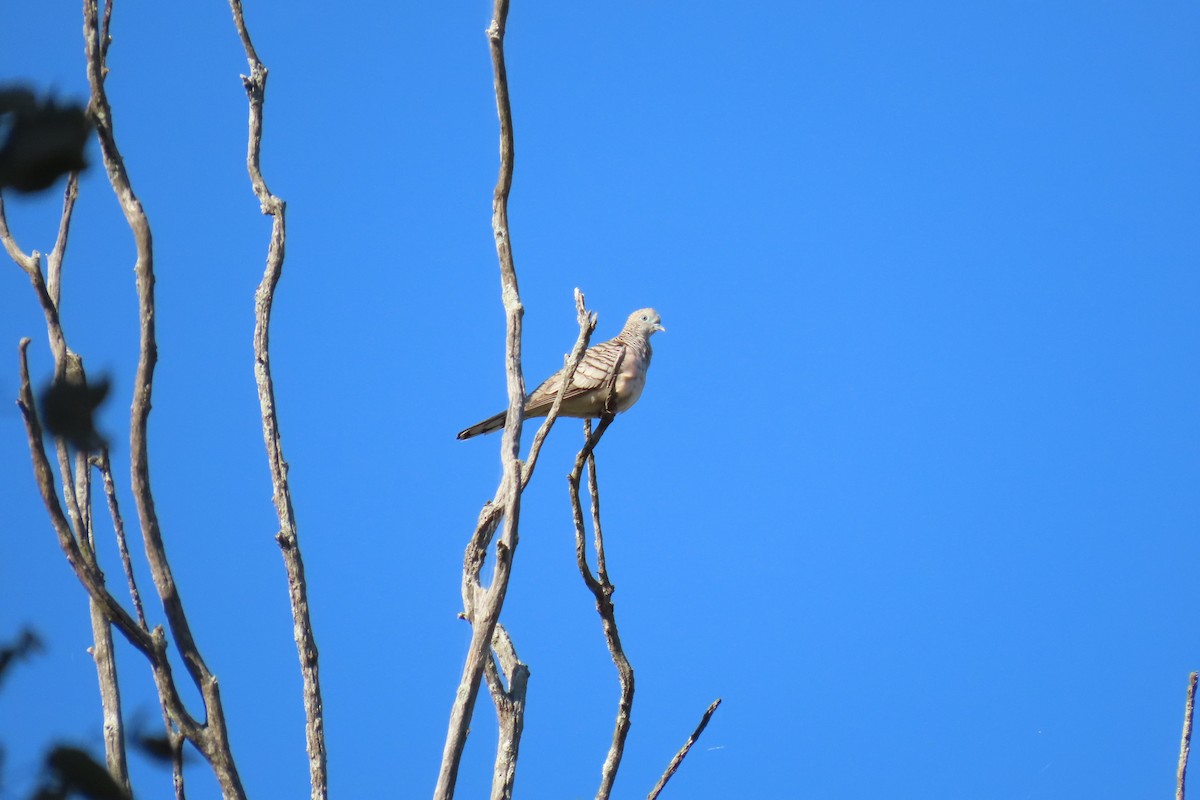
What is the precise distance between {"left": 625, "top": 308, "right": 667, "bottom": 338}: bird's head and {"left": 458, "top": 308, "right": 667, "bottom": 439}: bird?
975 millimetres

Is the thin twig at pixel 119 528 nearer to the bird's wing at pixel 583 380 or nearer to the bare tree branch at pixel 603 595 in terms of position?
the bare tree branch at pixel 603 595

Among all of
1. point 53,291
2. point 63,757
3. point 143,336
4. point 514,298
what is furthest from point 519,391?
point 63,757

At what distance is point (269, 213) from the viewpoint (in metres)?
3.62

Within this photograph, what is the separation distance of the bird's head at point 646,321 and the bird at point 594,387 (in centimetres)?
98

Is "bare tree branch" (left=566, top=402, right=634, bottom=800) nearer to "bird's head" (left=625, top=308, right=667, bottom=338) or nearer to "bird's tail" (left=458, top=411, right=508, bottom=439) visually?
"bird's tail" (left=458, top=411, right=508, bottom=439)

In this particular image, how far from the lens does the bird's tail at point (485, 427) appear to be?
19.6 ft

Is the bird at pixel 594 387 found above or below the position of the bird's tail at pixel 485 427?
above

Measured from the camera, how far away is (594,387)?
6023 millimetres

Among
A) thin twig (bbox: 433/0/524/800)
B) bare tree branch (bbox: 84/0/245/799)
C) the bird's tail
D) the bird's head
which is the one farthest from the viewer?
the bird's head

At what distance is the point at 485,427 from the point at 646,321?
241 centimetres

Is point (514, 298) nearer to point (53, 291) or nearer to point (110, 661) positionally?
point (53, 291)

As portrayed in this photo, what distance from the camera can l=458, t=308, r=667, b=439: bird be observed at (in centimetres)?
601

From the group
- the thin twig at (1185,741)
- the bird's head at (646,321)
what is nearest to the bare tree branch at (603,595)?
the thin twig at (1185,741)

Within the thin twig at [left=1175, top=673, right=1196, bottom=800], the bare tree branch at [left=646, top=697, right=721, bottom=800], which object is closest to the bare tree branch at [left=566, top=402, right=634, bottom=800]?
the bare tree branch at [left=646, top=697, right=721, bottom=800]
